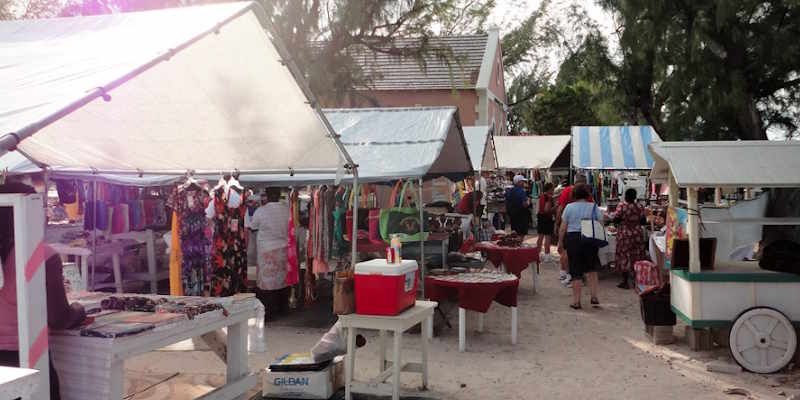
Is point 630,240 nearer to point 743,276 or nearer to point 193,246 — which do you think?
point 743,276

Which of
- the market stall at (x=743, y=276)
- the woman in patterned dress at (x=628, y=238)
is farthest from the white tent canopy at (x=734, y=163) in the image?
the woman in patterned dress at (x=628, y=238)

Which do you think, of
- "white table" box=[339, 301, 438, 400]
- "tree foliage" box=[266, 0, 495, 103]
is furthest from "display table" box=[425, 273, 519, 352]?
"tree foliage" box=[266, 0, 495, 103]

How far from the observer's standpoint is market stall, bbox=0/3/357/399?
10.3ft

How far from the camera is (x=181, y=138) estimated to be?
6.06 metres

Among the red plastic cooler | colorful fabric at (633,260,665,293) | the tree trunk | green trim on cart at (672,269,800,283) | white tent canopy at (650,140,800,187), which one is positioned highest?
the tree trunk

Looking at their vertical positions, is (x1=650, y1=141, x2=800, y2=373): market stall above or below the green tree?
below

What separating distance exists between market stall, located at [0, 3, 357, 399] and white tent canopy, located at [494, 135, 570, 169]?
43.4ft

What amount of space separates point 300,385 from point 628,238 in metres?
7.01

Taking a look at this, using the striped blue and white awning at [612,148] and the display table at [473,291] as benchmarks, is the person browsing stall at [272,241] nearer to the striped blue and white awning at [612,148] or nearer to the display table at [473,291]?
the display table at [473,291]

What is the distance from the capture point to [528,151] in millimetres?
20125

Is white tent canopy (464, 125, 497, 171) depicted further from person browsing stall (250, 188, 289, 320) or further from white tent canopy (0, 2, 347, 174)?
white tent canopy (0, 2, 347, 174)

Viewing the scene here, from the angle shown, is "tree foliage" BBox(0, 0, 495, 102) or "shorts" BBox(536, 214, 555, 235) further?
"tree foliage" BBox(0, 0, 495, 102)

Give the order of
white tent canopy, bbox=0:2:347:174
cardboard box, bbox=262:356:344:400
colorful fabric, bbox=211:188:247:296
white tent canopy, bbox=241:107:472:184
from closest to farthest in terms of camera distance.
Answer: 1. white tent canopy, bbox=0:2:347:174
2. cardboard box, bbox=262:356:344:400
3. colorful fabric, bbox=211:188:247:296
4. white tent canopy, bbox=241:107:472:184

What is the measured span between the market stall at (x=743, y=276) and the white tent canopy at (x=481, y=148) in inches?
268
